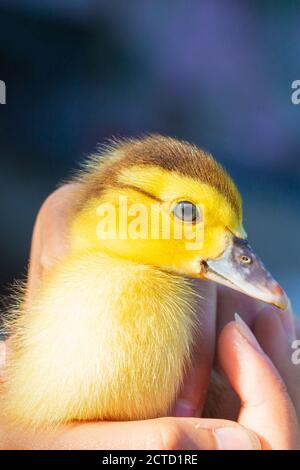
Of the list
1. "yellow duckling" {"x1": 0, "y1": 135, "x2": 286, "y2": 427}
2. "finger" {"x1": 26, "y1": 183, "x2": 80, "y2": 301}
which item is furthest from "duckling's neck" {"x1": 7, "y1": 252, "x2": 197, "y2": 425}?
"finger" {"x1": 26, "y1": 183, "x2": 80, "y2": 301}

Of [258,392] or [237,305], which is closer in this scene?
[258,392]

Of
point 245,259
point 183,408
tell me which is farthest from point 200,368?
point 245,259

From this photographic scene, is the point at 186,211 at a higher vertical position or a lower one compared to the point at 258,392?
higher

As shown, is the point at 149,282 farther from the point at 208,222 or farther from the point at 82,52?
the point at 82,52

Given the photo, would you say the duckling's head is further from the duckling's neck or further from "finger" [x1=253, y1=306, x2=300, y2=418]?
"finger" [x1=253, y1=306, x2=300, y2=418]

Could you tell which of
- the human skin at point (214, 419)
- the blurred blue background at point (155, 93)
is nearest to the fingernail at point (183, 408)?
the human skin at point (214, 419)

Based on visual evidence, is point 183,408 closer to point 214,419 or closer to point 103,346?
point 214,419

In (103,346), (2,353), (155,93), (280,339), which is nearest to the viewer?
(103,346)
